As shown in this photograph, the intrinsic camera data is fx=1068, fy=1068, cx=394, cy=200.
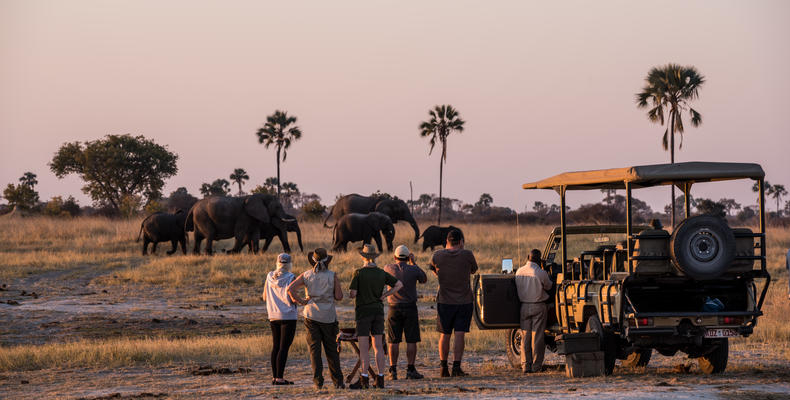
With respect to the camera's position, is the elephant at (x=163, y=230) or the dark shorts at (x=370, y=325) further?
the elephant at (x=163, y=230)

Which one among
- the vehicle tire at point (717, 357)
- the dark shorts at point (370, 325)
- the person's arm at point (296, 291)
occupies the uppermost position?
the person's arm at point (296, 291)

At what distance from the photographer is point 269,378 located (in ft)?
47.8

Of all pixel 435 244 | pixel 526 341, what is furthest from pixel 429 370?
pixel 435 244

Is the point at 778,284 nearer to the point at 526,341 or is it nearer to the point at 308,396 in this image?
the point at 526,341

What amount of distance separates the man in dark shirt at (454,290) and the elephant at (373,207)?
34837 millimetres

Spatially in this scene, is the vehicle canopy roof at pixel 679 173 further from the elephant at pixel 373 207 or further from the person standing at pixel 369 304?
the elephant at pixel 373 207

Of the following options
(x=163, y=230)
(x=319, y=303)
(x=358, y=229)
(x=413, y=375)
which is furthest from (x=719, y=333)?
(x=163, y=230)

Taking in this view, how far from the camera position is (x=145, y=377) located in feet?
49.4

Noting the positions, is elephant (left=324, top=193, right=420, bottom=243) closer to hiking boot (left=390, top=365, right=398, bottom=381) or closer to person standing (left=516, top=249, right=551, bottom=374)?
person standing (left=516, top=249, right=551, bottom=374)

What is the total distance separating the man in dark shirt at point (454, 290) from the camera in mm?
13883

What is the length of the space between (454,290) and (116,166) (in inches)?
2921

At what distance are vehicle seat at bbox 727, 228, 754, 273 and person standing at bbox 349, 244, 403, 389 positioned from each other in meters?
4.04

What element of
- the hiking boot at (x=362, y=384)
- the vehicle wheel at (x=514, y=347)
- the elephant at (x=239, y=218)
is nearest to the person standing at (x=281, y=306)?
the hiking boot at (x=362, y=384)

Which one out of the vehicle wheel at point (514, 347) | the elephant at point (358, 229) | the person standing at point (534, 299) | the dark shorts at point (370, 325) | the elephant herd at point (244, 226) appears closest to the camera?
the dark shorts at point (370, 325)
